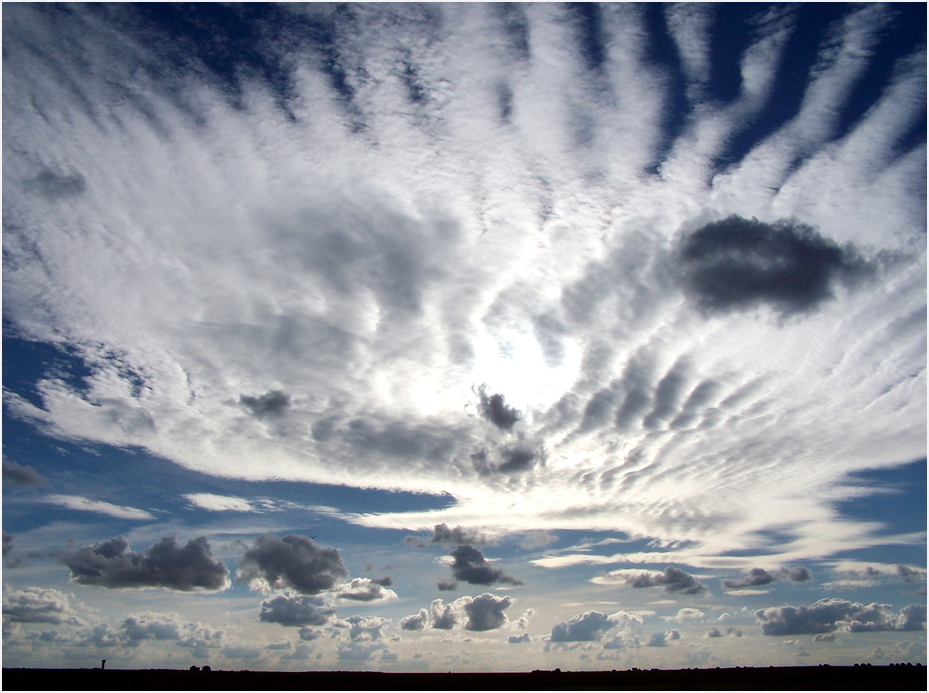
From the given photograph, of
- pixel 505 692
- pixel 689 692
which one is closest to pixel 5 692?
pixel 505 692

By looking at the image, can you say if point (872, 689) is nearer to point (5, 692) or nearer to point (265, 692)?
point (265, 692)

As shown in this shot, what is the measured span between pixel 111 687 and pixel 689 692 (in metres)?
179

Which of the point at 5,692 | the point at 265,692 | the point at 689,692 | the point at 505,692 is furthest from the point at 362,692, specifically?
the point at 5,692

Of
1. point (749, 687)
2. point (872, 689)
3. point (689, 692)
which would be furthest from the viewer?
point (749, 687)

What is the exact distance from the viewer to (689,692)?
6727 inches

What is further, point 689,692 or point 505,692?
point 505,692

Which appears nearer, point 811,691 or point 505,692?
point 811,691

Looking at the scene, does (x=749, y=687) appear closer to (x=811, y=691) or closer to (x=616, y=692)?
(x=811, y=691)

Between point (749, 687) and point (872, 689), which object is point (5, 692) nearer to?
point (749, 687)

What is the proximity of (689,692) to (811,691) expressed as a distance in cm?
3575

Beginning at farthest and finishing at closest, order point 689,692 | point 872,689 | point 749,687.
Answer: point 749,687 < point 872,689 < point 689,692

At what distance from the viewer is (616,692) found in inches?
7441

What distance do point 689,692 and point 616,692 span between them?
87.6 ft

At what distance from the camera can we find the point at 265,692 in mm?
172875
